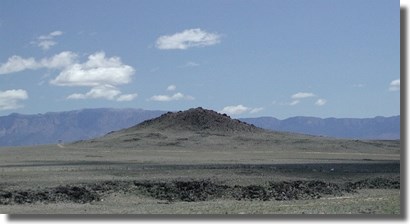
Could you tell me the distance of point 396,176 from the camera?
41.8m

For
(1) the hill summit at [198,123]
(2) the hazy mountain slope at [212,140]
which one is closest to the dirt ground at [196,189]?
(2) the hazy mountain slope at [212,140]

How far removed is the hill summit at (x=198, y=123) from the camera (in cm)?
11788

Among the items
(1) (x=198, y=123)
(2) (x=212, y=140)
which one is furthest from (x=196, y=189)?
(1) (x=198, y=123)

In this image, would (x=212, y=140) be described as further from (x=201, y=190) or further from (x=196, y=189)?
(x=201, y=190)

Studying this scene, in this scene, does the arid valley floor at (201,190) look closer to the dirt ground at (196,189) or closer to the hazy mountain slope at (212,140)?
the dirt ground at (196,189)

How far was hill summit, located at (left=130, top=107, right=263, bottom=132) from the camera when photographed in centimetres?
11788

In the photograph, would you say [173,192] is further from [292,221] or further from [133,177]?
[292,221]

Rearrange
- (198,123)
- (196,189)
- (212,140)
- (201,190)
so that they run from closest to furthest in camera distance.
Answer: (201,190), (196,189), (212,140), (198,123)

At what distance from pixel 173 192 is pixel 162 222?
59.7ft

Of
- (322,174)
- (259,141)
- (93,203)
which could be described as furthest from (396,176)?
(259,141)

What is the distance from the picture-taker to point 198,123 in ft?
398

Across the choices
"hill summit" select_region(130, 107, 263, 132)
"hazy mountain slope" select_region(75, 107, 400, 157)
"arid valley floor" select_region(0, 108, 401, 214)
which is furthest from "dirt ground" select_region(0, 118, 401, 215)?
"hill summit" select_region(130, 107, 263, 132)

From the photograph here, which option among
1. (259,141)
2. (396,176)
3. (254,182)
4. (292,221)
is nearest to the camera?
(292,221)

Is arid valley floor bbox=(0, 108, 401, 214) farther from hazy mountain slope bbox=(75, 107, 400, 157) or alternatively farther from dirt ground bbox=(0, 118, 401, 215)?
hazy mountain slope bbox=(75, 107, 400, 157)
